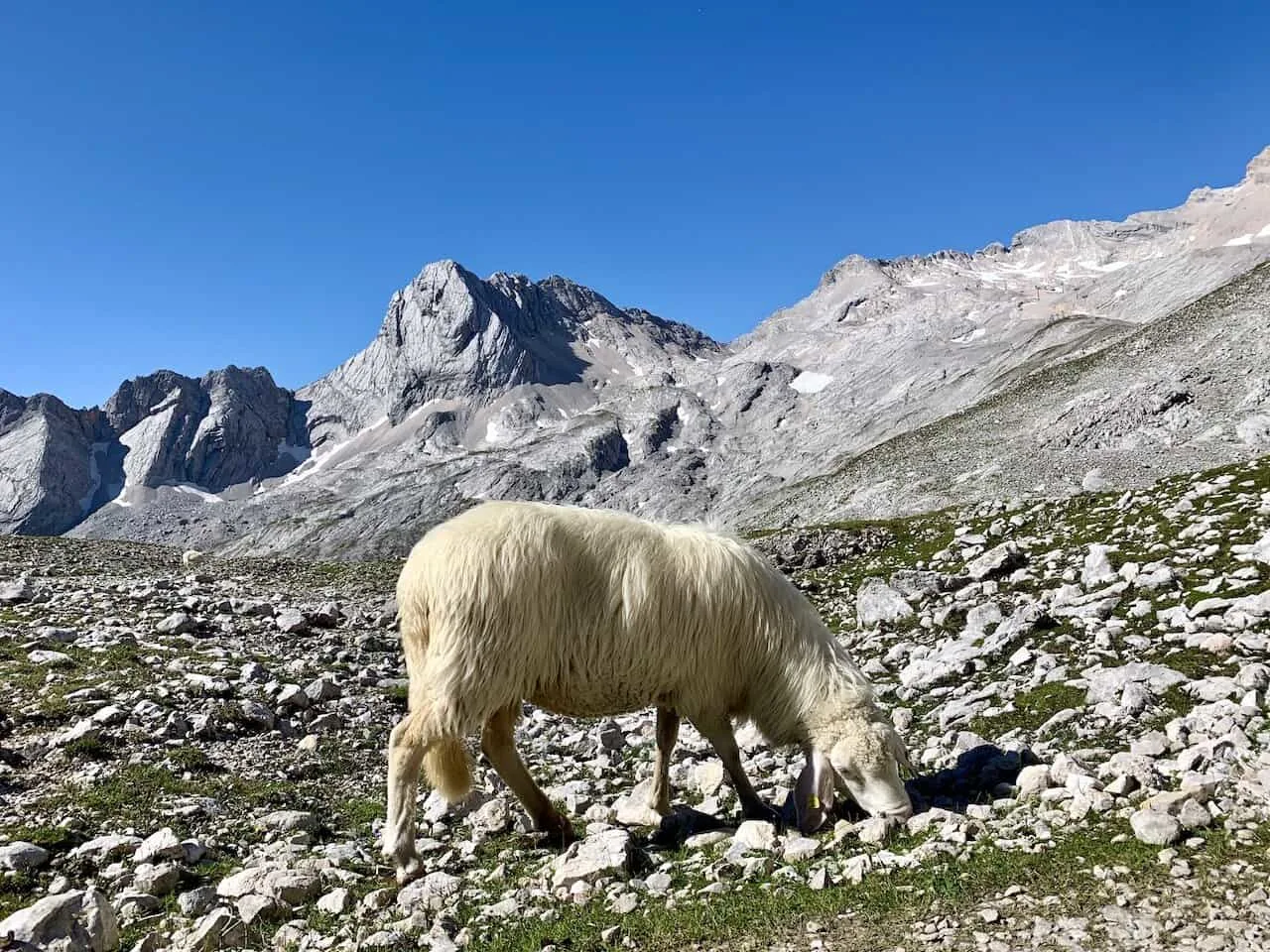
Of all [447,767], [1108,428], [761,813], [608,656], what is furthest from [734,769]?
[1108,428]

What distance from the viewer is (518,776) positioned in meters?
7.98

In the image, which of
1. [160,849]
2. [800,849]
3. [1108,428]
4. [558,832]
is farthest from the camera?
[1108,428]

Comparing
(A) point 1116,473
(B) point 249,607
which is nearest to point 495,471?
(A) point 1116,473

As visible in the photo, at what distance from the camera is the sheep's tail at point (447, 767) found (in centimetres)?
748

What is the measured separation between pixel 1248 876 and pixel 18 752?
12.9 meters

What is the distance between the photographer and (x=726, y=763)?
789 cm

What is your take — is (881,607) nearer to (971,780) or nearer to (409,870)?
(971,780)

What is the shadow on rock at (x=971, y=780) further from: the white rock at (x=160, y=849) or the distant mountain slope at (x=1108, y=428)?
the distant mountain slope at (x=1108, y=428)

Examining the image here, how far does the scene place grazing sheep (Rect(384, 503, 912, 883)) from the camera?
7.40 metres

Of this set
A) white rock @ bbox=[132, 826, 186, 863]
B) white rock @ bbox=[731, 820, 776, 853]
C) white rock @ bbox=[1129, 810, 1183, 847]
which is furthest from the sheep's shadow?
white rock @ bbox=[132, 826, 186, 863]

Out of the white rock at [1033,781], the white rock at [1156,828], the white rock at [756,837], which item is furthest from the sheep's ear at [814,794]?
the white rock at [1156,828]

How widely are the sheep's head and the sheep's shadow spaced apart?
10.3 inches

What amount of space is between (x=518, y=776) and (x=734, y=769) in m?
2.17

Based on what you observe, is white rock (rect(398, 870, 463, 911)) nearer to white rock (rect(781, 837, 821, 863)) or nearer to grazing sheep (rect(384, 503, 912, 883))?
grazing sheep (rect(384, 503, 912, 883))
